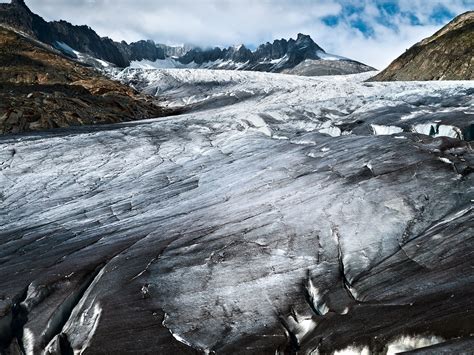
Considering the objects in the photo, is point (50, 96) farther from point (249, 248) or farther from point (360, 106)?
point (249, 248)

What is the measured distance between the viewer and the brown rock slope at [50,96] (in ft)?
120

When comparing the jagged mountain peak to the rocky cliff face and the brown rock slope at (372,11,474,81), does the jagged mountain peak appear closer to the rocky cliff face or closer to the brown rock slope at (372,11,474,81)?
the rocky cliff face

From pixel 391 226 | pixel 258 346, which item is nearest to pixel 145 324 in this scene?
pixel 258 346

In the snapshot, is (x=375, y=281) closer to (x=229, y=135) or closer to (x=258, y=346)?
(x=258, y=346)

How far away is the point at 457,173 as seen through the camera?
48.5 feet

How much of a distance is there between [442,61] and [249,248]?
2422 inches

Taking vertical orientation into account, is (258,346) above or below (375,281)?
below

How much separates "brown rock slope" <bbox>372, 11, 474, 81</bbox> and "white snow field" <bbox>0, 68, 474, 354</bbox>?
4289cm

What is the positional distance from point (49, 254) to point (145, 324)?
5.09m

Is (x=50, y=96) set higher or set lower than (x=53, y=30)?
lower

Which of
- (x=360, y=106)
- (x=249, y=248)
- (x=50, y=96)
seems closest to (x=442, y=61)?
(x=360, y=106)

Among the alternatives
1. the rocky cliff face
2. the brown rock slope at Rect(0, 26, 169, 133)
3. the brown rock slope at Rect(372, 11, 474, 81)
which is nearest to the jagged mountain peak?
the rocky cliff face

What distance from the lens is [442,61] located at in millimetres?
65062

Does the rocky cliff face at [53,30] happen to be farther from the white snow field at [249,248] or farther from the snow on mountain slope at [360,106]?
the white snow field at [249,248]
